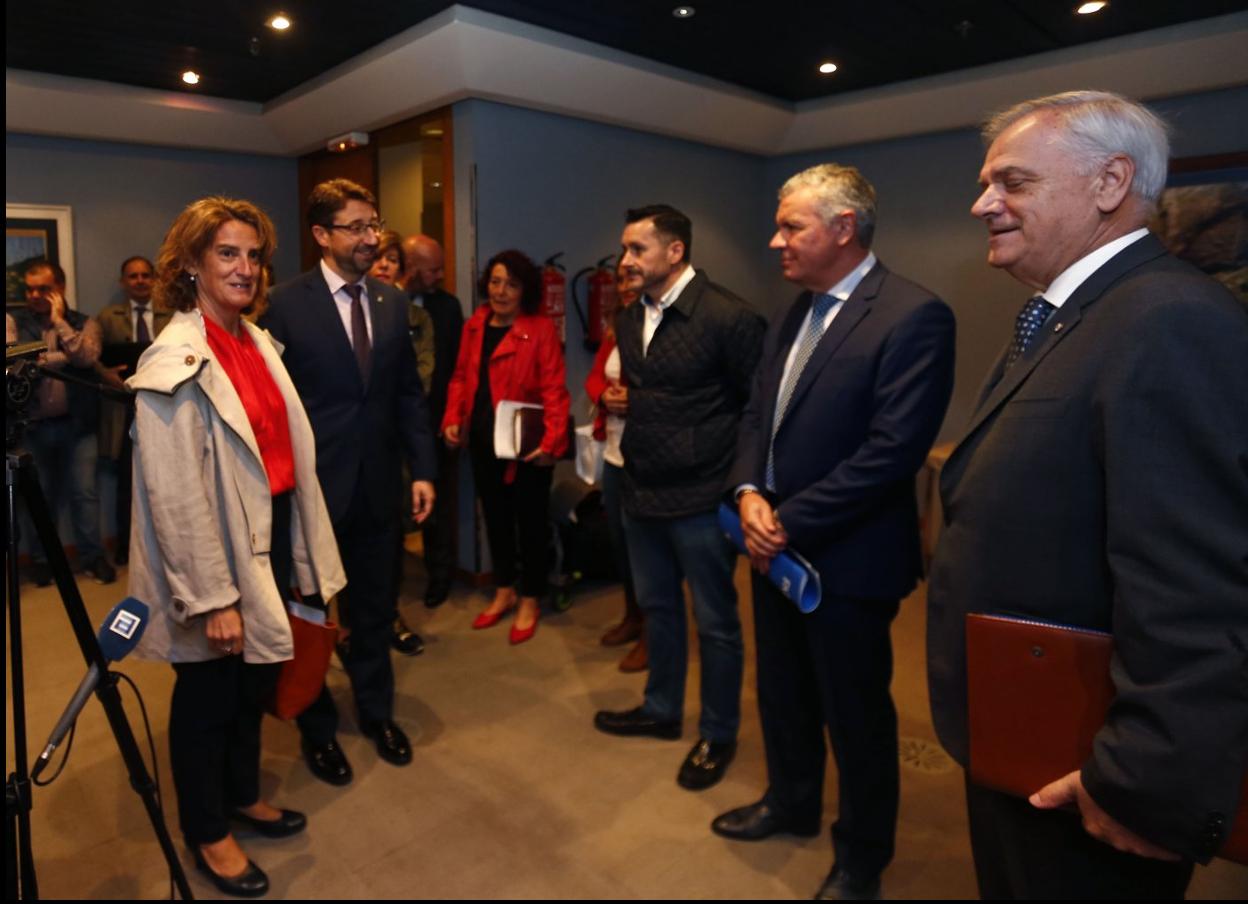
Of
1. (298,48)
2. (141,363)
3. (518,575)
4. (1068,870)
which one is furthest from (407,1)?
(1068,870)

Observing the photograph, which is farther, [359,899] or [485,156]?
[485,156]

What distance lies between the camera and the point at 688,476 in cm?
237

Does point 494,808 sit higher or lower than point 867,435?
lower

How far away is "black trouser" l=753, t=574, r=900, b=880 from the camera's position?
1.85m

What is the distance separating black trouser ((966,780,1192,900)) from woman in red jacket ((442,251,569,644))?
93.6 inches

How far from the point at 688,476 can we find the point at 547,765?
99cm

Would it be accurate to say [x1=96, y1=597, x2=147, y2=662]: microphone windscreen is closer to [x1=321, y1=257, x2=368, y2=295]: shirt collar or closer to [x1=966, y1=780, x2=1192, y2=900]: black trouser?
[x1=321, y1=257, x2=368, y2=295]: shirt collar

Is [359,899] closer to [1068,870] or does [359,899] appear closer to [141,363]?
[141,363]

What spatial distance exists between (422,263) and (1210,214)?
296cm

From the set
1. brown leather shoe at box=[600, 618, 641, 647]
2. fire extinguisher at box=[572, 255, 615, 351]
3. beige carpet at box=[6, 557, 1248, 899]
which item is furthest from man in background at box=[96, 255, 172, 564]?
fire extinguisher at box=[572, 255, 615, 351]

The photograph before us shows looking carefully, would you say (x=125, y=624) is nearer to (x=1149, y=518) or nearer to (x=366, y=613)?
(x=366, y=613)

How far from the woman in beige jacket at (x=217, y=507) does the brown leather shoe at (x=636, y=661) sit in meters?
1.47

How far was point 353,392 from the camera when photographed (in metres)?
2.12

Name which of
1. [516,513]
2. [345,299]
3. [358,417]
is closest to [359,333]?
[345,299]
